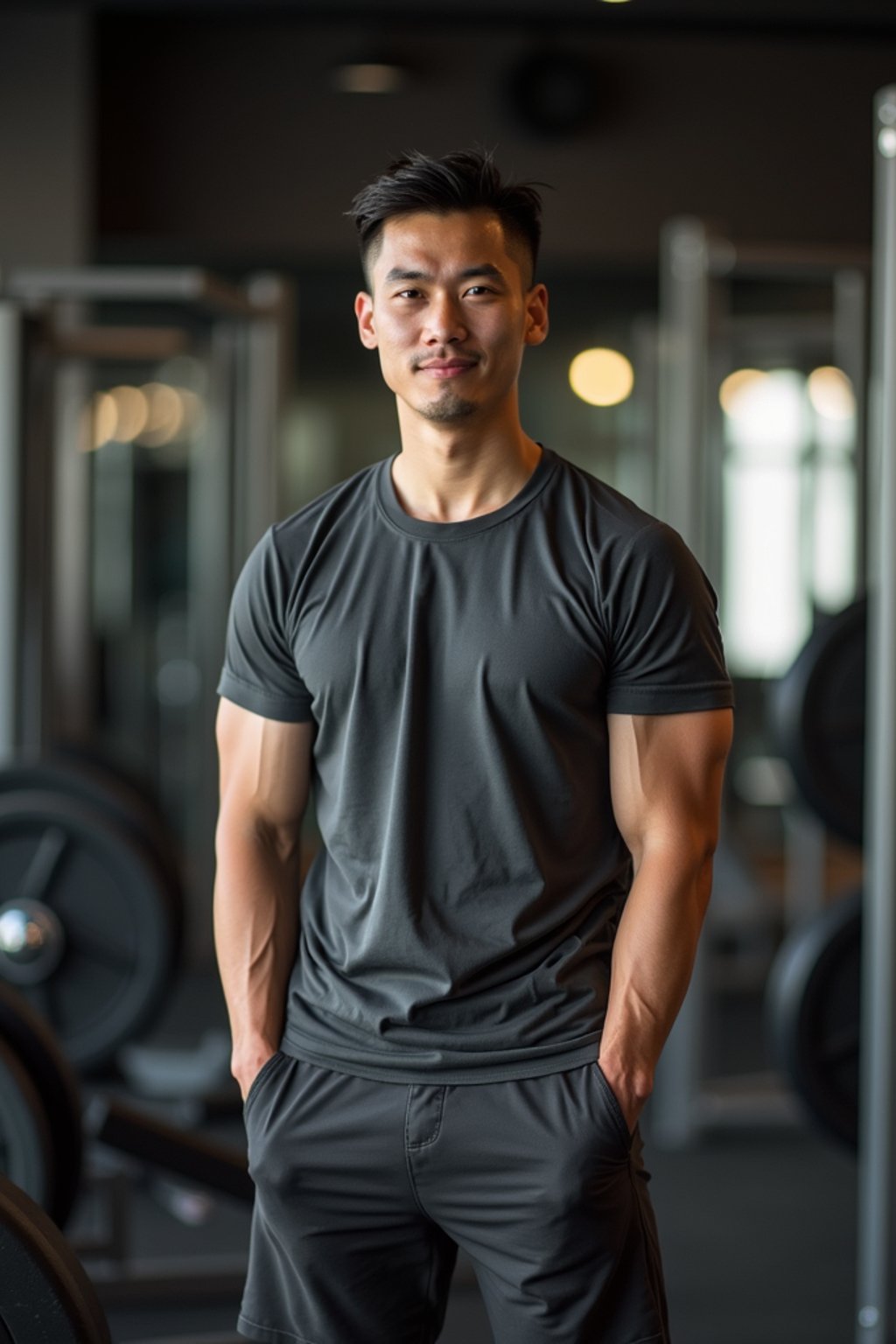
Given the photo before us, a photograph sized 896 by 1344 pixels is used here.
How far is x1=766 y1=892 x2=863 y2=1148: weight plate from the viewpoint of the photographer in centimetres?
286

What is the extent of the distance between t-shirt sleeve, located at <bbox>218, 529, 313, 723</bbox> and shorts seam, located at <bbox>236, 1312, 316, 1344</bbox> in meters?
0.54

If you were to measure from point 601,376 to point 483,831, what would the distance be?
4.95 m

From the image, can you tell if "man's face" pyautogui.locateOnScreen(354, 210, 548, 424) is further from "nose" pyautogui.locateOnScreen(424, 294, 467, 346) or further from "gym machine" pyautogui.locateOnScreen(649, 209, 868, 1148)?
"gym machine" pyautogui.locateOnScreen(649, 209, 868, 1148)

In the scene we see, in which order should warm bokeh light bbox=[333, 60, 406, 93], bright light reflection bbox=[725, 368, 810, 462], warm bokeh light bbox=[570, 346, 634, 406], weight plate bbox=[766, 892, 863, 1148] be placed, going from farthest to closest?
bright light reflection bbox=[725, 368, 810, 462], warm bokeh light bbox=[570, 346, 634, 406], warm bokeh light bbox=[333, 60, 406, 93], weight plate bbox=[766, 892, 863, 1148]

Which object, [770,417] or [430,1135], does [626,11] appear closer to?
[430,1135]

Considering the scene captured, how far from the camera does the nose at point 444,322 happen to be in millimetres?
1375

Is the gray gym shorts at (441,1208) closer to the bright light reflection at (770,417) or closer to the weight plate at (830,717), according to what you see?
the weight plate at (830,717)

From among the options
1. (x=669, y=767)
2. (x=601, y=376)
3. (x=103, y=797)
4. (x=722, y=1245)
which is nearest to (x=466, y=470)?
(x=669, y=767)

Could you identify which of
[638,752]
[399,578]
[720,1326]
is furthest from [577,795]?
[720,1326]

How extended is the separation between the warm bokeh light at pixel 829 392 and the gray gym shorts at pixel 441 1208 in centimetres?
543

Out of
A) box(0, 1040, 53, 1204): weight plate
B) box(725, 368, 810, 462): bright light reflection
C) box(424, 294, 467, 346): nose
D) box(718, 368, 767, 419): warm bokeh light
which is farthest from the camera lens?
box(718, 368, 767, 419): warm bokeh light

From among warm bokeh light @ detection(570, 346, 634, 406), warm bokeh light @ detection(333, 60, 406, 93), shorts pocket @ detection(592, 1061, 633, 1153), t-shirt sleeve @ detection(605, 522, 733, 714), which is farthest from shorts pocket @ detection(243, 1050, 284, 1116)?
warm bokeh light @ detection(570, 346, 634, 406)

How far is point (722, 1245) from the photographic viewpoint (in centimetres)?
308

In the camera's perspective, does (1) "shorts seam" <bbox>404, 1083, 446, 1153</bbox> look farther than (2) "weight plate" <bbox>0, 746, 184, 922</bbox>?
No
